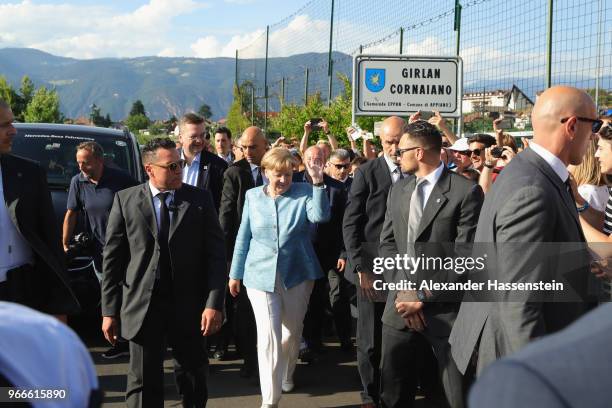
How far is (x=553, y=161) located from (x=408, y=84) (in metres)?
6.48

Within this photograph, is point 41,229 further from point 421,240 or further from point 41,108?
point 41,108

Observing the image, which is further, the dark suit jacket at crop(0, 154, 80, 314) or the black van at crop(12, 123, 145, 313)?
the black van at crop(12, 123, 145, 313)

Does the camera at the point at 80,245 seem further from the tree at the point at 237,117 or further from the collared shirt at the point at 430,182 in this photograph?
A: the tree at the point at 237,117

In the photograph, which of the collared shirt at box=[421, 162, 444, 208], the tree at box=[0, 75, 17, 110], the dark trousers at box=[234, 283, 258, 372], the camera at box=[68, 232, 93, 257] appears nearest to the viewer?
the collared shirt at box=[421, 162, 444, 208]

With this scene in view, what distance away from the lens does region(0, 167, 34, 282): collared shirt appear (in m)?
4.36

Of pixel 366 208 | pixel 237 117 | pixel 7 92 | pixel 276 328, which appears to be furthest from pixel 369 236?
pixel 237 117

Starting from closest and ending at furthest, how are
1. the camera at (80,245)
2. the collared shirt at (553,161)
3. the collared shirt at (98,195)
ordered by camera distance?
1. the collared shirt at (553,161)
2. the collared shirt at (98,195)
3. the camera at (80,245)

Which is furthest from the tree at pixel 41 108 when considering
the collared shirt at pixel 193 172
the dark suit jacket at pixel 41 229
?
the dark suit jacket at pixel 41 229

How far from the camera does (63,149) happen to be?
8930mm

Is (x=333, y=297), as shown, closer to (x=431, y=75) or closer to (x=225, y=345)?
(x=225, y=345)

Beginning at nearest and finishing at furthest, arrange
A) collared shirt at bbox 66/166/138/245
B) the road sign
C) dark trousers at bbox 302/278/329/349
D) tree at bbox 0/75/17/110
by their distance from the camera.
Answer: collared shirt at bbox 66/166/138/245
dark trousers at bbox 302/278/329/349
the road sign
tree at bbox 0/75/17/110

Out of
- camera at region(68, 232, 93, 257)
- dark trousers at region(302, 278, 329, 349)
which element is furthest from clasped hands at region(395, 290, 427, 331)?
camera at region(68, 232, 93, 257)

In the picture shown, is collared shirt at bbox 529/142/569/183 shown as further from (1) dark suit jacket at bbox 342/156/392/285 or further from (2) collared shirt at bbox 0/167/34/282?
(2) collared shirt at bbox 0/167/34/282

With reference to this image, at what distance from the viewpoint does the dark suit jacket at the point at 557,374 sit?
0.90 m
